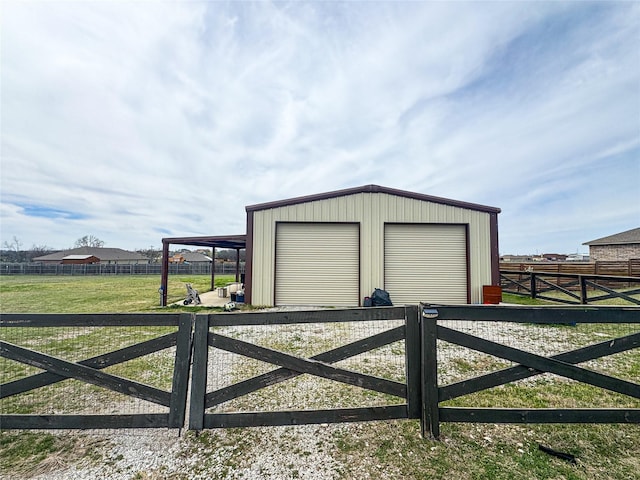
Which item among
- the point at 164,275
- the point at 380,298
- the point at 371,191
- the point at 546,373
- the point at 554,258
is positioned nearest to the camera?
the point at 546,373

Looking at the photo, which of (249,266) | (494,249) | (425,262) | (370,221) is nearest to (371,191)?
(370,221)

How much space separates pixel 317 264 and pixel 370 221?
2276 mm

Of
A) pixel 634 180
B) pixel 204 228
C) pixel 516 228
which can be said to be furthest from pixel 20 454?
pixel 204 228

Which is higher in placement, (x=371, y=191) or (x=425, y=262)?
(x=371, y=191)

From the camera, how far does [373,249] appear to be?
8.88 m

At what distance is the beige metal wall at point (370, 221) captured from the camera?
8.85 m

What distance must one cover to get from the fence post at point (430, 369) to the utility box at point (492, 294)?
761cm

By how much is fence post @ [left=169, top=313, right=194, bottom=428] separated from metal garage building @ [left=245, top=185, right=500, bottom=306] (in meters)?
6.66

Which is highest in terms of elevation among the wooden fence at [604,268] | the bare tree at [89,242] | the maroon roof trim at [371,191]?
the bare tree at [89,242]

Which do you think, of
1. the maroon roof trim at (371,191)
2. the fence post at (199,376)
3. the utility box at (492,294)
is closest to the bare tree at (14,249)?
the maroon roof trim at (371,191)

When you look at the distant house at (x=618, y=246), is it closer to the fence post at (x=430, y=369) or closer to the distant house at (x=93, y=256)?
the fence post at (x=430, y=369)

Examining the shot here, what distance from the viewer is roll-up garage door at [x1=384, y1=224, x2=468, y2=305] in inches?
352

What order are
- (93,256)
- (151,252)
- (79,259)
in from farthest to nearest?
(151,252) < (93,256) < (79,259)

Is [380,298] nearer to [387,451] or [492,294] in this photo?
[492,294]
